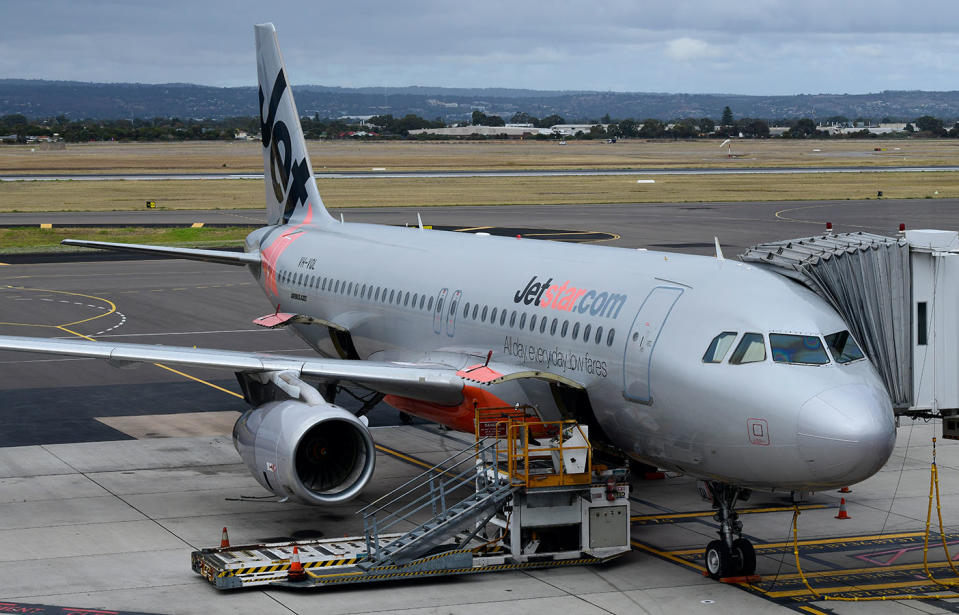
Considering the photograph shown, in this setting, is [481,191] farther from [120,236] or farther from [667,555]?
[667,555]

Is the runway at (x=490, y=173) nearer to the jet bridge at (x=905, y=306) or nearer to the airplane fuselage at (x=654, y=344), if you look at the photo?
the airplane fuselage at (x=654, y=344)

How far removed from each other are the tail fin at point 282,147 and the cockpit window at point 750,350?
18.3m

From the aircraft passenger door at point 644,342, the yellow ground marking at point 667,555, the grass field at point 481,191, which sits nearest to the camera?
the aircraft passenger door at point 644,342

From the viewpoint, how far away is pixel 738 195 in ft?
372

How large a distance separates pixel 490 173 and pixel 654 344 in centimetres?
12816

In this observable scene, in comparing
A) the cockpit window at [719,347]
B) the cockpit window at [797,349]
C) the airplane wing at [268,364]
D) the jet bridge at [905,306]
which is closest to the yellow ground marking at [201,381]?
the airplane wing at [268,364]

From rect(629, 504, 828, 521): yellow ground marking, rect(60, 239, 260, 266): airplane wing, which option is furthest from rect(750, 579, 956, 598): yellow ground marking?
rect(60, 239, 260, 266): airplane wing

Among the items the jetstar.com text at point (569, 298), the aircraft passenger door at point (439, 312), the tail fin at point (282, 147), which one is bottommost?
the aircraft passenger door at point (439, 312)

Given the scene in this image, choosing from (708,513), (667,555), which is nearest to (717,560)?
(667,555)

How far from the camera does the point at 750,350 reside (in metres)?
18.3

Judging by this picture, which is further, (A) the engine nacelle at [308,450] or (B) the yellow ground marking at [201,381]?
(B) the yellow ground marking at [201,381]

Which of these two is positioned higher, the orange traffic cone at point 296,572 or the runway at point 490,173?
the runway at point 490,173

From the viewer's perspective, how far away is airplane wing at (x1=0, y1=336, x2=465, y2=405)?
23.3m

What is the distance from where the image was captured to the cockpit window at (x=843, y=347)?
59.8 ft
